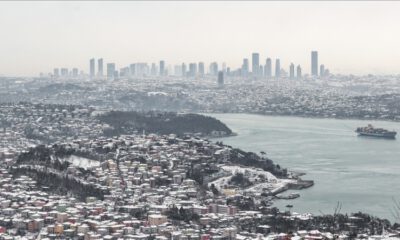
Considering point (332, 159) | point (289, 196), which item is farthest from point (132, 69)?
point (289, 196)

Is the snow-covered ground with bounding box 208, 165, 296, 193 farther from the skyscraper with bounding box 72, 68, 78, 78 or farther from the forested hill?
the skyscraper with bounding box 72, 68, 78, 78

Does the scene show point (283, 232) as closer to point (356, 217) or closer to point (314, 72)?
point (356, 217)

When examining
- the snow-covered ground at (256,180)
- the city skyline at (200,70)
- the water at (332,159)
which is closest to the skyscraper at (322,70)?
the city skyline at (200,70)

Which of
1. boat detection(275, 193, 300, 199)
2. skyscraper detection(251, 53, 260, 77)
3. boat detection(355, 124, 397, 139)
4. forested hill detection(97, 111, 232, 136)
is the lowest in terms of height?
boat detection(275, 193, 300, 199)

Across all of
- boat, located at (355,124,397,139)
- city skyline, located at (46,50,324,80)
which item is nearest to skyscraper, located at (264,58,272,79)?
city skyline, located at (46,50,324,80)

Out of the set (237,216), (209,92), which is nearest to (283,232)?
(237,216)

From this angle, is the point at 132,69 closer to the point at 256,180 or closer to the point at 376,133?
the point at 376,133
